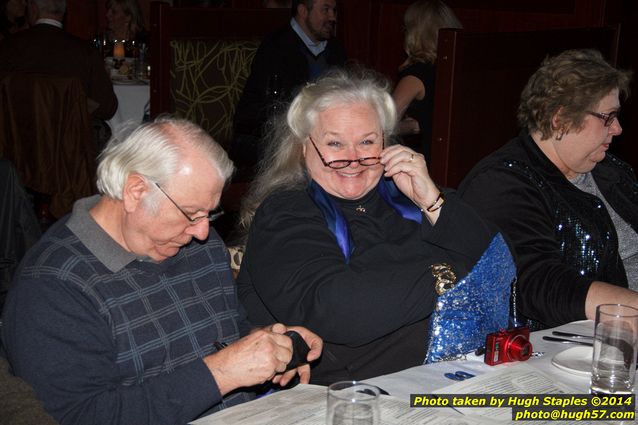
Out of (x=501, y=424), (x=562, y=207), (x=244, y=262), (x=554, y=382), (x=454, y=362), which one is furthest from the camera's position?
(x=562, y=207)

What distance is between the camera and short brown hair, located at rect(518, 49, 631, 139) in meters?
2.54

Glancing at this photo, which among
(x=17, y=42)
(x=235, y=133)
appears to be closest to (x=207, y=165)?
(x=235, y=133)

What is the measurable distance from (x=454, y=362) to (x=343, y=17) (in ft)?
16.3

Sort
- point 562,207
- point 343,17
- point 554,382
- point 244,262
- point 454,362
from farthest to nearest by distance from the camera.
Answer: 1. point 343,17
2. point 562,207
3. point 244,262
4. point 454,362
5. point 554,382

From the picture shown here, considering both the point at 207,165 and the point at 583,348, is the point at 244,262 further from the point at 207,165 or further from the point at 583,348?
the point at 583,348

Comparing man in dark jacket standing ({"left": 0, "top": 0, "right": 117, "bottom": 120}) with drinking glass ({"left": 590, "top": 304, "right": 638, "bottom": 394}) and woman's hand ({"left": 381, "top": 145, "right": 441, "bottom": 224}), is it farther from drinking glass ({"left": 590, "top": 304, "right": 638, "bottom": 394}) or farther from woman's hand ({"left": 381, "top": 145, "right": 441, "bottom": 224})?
drinking glass ({"left": 590, "top": 304, "right": 638, "bottom": 394})

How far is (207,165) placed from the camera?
176 cm

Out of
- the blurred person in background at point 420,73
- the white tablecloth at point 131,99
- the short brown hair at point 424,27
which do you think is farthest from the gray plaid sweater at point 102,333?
the white tablecloth at point 131,99

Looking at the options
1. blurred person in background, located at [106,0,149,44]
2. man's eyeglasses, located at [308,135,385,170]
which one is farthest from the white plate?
blurred person in background, located at [106,0,149,44]

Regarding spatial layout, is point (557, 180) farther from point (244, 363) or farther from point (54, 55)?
point (54, 55)

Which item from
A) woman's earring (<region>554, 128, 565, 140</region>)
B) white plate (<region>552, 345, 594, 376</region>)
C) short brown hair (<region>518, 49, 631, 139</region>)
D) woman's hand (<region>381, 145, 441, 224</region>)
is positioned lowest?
white plate (<region>552, 345, 594, 376</region>)

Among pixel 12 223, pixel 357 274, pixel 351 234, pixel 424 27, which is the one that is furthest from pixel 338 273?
pixel 424 27

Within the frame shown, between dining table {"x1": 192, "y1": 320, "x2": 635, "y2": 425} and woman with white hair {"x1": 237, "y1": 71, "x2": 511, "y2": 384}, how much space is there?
0.27m

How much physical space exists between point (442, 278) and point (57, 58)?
378 cm
